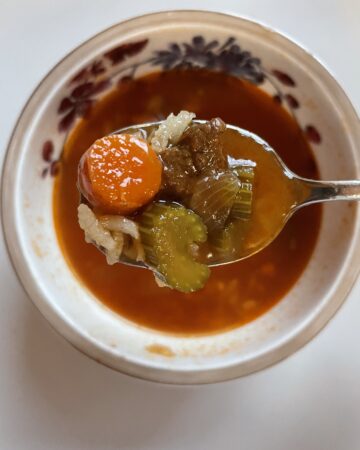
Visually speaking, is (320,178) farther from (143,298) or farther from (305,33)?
(143,298)

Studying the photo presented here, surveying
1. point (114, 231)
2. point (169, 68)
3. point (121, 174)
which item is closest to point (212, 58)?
point (169, 68)

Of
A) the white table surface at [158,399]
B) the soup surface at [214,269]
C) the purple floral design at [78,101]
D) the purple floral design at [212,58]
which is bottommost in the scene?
the white table surface at [158,399]

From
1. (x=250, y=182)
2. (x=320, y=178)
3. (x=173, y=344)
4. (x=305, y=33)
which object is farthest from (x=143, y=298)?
(x=305, y=33)

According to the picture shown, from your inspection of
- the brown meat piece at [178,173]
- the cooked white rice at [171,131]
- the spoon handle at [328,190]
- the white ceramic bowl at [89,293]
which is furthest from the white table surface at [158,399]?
the brown meat piece at [178,173]

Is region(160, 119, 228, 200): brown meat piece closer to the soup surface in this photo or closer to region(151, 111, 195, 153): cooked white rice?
region(151, 111, 195, 153): cooked white rice

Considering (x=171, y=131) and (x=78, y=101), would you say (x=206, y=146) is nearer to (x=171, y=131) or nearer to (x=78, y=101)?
(x=171, y=131)

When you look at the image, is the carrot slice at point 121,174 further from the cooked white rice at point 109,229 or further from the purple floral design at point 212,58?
the purple floral design at point 212,58

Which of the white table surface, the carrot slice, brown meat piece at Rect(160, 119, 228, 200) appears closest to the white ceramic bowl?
the white table surface
